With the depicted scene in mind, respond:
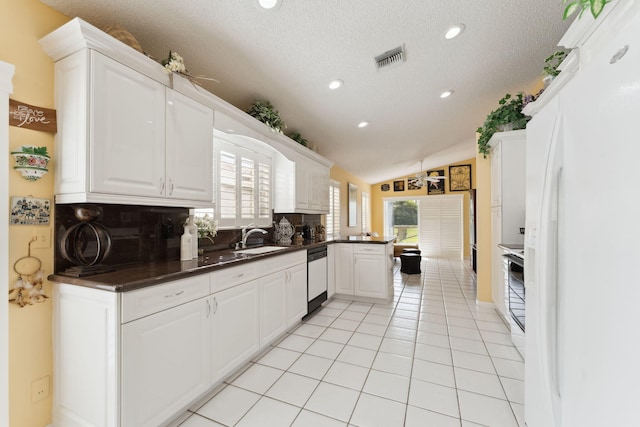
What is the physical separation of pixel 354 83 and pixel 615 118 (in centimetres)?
256

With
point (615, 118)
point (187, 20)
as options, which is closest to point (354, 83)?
point (187, 20)

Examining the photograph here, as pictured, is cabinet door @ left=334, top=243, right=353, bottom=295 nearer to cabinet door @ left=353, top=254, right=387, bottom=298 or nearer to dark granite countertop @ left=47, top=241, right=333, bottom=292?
cabinet door @ left=353, top=254, right=387, bottom=298

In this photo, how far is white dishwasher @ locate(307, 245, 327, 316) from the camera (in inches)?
130

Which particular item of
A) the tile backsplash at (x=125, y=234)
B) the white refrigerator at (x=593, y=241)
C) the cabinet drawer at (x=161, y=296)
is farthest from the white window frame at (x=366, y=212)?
the white refrigerator at (x=593, y=241)

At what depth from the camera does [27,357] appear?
4.75 ft

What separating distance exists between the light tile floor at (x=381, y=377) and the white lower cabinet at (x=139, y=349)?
0.30 meters

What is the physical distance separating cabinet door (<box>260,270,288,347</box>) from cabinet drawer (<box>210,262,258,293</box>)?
20 cm

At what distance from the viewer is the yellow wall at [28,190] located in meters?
1.40

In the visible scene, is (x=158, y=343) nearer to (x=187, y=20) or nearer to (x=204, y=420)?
(x=204, y=420)

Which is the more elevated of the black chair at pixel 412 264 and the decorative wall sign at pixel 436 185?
the decorative wall sign at pixel 436 185

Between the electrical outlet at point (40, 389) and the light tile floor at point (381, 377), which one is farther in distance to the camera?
the light tile floor at point (381, 377)

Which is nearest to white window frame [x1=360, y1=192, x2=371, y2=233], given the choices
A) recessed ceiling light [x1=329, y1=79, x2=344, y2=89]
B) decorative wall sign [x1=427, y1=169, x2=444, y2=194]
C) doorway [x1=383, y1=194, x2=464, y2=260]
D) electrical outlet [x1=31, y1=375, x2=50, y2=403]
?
doorway [x1=383, y1=194, x2=464, y2=260]

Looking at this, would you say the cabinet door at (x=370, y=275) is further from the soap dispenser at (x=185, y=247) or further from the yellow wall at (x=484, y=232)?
the soap dispenser at (x=185, y=247)

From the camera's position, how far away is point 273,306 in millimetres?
2564
